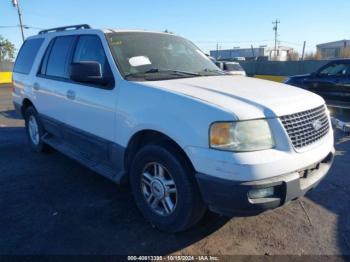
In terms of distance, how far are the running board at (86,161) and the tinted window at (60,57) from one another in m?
1.01

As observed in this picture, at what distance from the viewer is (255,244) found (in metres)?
3.25

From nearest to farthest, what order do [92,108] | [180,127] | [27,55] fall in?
[180,127]
[92,108]
[27,55]

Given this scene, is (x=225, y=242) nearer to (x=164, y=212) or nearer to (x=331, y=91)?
(x=164, y=212)

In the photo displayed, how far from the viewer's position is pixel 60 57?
16.4 ft

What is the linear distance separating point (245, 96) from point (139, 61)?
1407mm

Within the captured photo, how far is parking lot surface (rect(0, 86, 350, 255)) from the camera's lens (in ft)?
10.4

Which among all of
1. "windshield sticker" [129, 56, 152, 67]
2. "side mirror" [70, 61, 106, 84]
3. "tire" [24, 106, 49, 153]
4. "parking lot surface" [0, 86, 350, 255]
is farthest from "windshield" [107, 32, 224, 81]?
"tire" [24, 106, 49, 153]

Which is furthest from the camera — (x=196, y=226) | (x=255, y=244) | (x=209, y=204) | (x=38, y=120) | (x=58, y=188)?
(x=38, y=120)

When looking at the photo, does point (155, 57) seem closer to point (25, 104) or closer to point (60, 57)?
point (60, 57)

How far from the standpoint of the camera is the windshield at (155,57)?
380 centimetres

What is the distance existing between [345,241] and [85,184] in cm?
319

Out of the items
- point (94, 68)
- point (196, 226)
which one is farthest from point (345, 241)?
point (94, 68)

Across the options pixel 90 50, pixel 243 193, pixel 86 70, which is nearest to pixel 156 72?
pixel 86 70

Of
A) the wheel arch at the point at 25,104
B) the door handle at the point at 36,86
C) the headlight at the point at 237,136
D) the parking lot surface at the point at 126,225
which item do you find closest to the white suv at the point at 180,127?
the headlight at the point at 237,136
